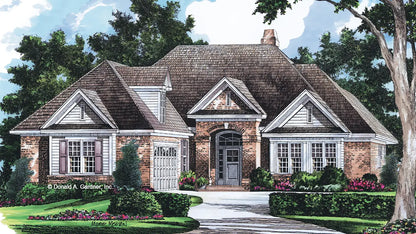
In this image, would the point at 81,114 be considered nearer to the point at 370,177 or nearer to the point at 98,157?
the point at 98,157

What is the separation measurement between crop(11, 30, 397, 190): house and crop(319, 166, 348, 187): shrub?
3.28 metres

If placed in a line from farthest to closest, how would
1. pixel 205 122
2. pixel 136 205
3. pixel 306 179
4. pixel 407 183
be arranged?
1. pixel 205 122
2. pixel 306 179
3. pixel 136 205
4. pixel 407 183

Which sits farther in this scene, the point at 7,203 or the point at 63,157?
the point at 63,157

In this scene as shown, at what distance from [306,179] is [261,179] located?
284cm

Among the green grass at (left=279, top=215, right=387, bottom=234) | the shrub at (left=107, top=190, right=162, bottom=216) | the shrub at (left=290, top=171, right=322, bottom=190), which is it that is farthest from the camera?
the shrub at (left=290, top=171, right=322, bottom=190)

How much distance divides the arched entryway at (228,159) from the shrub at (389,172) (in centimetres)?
952

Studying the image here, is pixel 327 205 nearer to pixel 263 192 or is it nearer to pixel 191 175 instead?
pixel 263 192

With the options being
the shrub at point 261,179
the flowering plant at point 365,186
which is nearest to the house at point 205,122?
the shrub at point 261,179

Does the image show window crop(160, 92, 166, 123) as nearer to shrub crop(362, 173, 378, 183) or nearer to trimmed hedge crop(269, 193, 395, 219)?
shrub crop(362, 173, 378, 183)

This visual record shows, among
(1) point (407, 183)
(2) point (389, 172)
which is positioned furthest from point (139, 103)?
(1) point (407, 183)

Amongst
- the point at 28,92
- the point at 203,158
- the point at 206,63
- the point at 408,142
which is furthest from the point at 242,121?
the point at 408,142

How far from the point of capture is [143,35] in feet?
204

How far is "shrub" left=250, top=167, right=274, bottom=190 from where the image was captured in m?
45.8

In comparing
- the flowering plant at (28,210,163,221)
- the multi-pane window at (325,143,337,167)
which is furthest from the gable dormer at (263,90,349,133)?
the flowering plant at (28,210,163,221)
